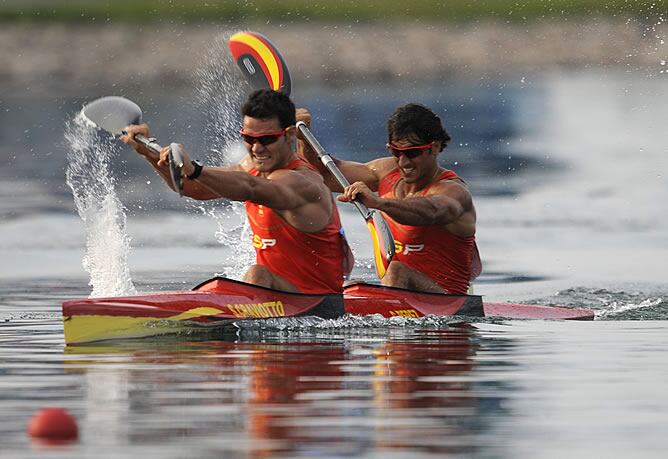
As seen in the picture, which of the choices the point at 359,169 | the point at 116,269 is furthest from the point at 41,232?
the point at 359,169

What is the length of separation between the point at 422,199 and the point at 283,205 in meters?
1.61

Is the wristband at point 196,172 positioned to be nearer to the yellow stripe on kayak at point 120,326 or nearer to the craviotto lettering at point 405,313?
the yellow stripe on kayak at point 120,326

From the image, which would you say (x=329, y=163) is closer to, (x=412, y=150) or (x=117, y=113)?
(x=412, y=150)

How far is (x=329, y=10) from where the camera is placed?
225 ft

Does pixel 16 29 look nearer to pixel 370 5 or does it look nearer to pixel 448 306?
pixel 370 5

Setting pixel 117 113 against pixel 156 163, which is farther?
pixel 117 113

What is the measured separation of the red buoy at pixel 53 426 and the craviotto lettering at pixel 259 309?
468 cm

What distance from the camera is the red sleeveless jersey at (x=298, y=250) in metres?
14.0

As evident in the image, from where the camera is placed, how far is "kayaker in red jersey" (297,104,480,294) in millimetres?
15141

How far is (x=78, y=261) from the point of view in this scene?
2058cm

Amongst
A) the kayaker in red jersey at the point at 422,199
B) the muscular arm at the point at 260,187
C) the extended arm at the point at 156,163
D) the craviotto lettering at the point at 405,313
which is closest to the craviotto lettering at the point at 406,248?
the kayaker in red jersey at the point at 422,199

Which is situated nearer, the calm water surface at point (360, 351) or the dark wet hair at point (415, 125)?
the calm water surface at point (360, 351)

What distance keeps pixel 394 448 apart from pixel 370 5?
61.3 metres

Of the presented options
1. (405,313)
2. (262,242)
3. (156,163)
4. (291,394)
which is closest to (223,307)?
(262,242)
